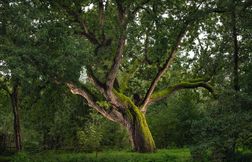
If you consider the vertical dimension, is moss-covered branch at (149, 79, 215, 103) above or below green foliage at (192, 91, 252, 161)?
above

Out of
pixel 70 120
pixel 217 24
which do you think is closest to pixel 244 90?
pixel 217 24

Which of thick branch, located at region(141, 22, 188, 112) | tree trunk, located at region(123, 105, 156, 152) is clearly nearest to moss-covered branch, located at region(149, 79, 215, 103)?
thick branch, located at region(141, 22, 188, 112)

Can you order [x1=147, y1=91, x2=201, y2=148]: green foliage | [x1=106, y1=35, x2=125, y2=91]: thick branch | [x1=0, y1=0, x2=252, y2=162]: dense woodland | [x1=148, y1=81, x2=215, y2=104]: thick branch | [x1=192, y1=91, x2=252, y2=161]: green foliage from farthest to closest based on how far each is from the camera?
[x1=147, y1=91, x2=201, y2=148]: green foliage, [x1=148, y1=81, x2=215, y2=104]: thick branch, [x1=106, y1=35, x2=125, y2=91]: thick branch, [x1=0, y1=0, x2=252, y2=162]: dense woodland, [x1=192, y1=91, x2=252, y2=161]: green foliage

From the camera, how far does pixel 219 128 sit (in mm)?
13672

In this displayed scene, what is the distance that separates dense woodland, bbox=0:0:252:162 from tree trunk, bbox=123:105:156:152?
58 millimetres

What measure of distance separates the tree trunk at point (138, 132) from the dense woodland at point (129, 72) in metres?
0.06

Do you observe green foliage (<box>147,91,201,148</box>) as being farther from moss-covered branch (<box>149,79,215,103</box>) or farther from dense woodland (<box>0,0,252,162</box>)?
moss-covered branch (<box>149,79,215,103</box>)

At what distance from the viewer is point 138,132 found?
74.2ft

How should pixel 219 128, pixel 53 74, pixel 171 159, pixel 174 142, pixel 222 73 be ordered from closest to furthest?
pixel 219 128 < pixel 222 73 < pixel 53 74 < pixel 171 159 < pixel 174 142

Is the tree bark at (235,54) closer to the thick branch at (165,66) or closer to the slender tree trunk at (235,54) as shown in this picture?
the slender tree trunk at (235,54)

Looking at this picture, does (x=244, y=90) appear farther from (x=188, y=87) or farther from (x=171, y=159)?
(x=188, y=87)

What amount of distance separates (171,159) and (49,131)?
14.2 metres

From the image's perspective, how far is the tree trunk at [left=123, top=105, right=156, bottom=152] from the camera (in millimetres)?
22375

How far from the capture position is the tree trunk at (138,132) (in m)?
22.4
